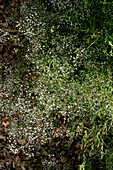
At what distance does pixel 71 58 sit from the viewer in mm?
2994

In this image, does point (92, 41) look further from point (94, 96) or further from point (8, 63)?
point (8, 63)

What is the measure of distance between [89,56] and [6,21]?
3.89ft

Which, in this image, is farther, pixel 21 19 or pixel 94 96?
pixel 21 19

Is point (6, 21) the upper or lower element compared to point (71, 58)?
upper

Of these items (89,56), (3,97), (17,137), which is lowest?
(17,137)

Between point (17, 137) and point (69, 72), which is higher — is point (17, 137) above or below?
below

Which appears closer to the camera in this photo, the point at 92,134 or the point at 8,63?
the point at 92,134

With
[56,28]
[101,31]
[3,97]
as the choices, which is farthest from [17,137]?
[101,31]

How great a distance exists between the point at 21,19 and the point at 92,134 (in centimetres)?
170

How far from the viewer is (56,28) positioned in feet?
9.81

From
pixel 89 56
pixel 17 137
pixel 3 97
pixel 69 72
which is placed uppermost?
pixel 89 56

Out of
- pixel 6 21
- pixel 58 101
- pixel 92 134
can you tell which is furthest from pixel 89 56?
pixel 6 21

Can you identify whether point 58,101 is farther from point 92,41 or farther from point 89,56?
point 92,41

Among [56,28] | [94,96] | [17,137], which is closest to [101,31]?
[56,28]
